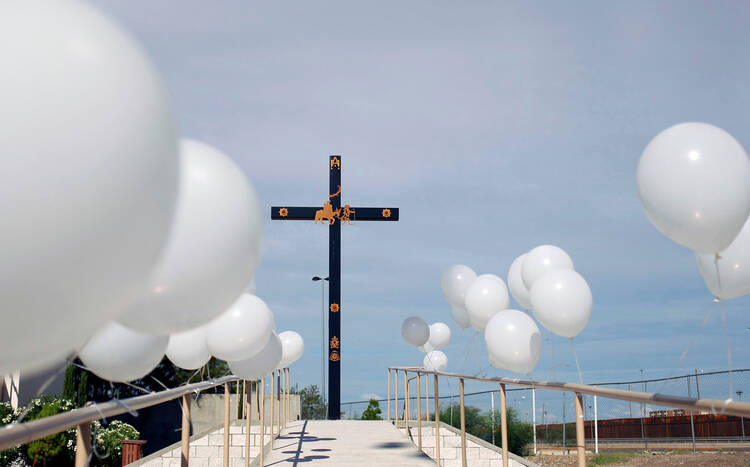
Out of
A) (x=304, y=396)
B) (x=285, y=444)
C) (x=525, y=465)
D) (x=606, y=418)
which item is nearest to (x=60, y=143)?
(x=525, y=465)

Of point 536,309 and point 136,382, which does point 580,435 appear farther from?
point 136,382

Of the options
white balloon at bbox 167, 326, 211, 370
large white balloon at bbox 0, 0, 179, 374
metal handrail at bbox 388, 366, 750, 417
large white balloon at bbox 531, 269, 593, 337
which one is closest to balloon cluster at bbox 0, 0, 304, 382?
large white balloon at bbox 0, 0, 179, 374

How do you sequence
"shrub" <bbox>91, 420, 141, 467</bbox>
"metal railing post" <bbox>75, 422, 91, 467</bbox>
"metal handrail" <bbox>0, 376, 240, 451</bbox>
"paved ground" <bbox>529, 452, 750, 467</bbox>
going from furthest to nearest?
1. "shrub" <bbox>91, 420, 141, 467</bbox>
2. "paved ground" <bbox>529, 452, 750, 467</bbox>
3. "metal railing post" <bbox>75, 422, 91, 467</bbox>
4. "metal handrail" <bbox>0, 376, 240, 451</bbox>

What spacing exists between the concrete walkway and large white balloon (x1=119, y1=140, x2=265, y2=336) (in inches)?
213

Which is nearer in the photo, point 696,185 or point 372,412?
point 696,185

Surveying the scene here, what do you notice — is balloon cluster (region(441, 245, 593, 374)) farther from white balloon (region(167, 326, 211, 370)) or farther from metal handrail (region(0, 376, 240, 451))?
metal handrail (region(0, 376, 240, 451))

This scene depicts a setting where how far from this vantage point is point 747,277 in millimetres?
4402

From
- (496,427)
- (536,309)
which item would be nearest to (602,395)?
(536,309)

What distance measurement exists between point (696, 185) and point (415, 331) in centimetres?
906

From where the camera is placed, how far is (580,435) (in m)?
4.11

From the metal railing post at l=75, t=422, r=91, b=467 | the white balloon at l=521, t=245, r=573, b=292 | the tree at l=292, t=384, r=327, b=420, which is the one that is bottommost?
the tree at l=292, t=384, r=327, b=420

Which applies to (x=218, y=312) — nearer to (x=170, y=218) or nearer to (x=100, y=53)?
(x=170, y=218)

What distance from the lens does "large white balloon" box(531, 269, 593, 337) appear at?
5.50m

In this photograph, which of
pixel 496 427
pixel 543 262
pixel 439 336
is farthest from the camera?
pixel 439 336
